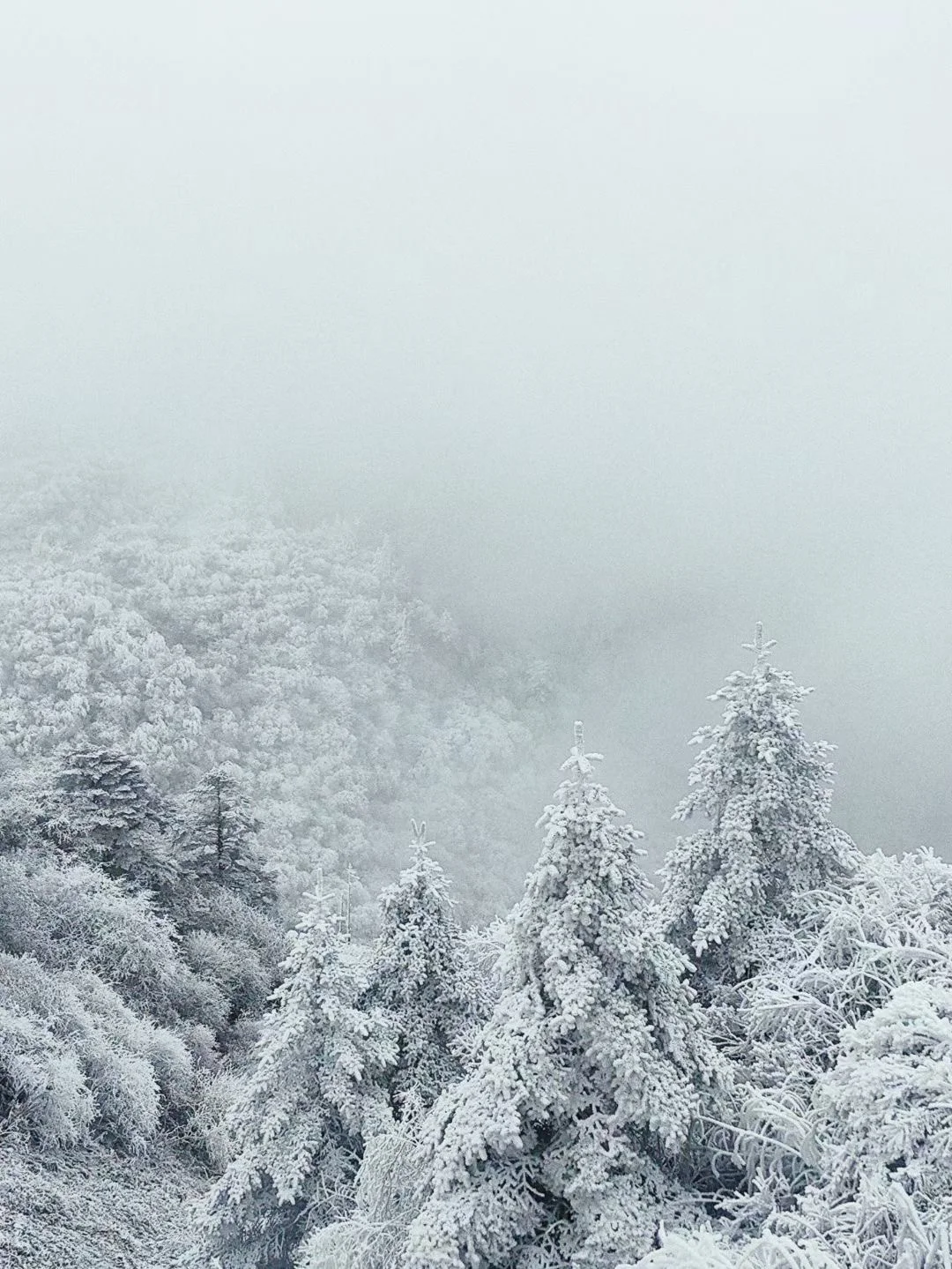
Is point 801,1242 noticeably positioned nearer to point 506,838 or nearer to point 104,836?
point 104,836

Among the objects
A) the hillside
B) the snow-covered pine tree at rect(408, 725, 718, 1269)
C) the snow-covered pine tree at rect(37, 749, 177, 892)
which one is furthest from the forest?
the hillside

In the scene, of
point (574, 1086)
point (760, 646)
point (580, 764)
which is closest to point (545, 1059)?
point (574, 1086)

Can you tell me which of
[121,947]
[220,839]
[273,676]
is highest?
[273,676]

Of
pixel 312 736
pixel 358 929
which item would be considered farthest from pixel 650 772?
pixel 358 929

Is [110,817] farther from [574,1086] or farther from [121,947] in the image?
[574,1086]

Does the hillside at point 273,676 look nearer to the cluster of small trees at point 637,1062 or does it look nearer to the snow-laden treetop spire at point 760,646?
the cluster of small trees at point 637,1062

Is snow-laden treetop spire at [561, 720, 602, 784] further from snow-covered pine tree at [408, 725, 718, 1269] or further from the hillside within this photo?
the hillside
